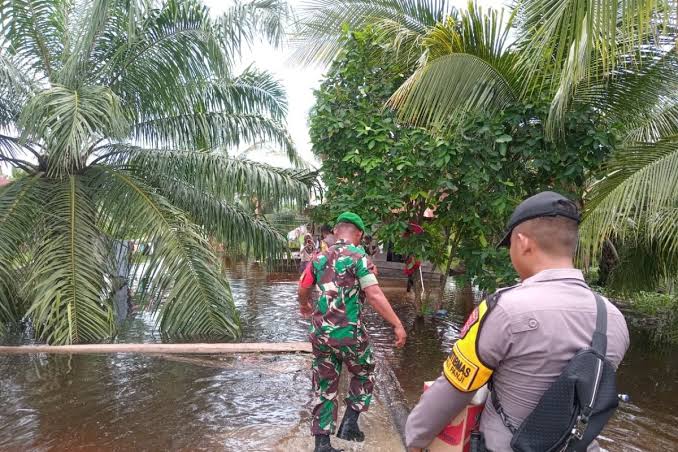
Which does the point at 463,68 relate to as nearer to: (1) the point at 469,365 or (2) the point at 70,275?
(1) the point at 469,365

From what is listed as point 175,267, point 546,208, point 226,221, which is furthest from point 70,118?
point 546,208

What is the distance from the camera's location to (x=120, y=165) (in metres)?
8.20

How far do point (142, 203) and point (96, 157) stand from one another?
5.32 ft

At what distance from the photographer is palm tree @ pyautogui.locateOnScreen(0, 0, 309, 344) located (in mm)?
6461

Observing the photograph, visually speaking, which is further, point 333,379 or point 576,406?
point 333,379

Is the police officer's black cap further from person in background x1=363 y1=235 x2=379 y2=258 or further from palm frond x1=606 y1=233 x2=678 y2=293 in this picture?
palm frond x1=606 y1=233 x2=678 y2=293

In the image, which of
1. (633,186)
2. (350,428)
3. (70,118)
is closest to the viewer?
(350,428)

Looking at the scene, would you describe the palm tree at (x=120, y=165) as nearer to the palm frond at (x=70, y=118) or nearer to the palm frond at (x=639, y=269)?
the palm frond at (x=70, y=118)

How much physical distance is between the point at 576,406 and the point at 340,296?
2091mm

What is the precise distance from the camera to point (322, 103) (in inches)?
259

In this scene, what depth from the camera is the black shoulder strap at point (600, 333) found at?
143 centimetres

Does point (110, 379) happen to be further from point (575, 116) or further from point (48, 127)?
point (575, 116)

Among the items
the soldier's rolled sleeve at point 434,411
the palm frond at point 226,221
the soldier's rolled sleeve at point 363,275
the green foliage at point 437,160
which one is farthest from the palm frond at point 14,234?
the soldier's rolled sleeve at point 434,411

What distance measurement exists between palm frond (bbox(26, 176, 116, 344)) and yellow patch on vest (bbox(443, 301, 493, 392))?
19.2 feet
